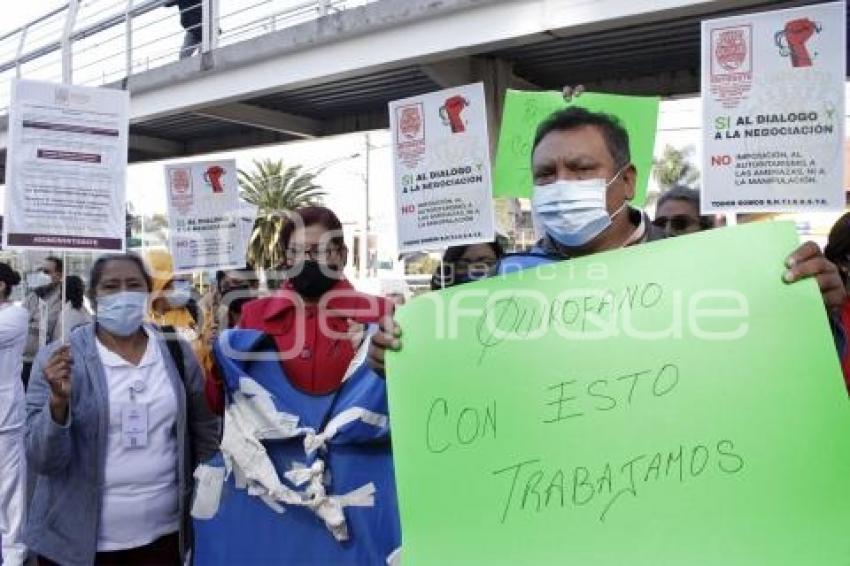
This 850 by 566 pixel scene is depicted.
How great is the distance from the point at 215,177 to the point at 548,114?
328 centimetres

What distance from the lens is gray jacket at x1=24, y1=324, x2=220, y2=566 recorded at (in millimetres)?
2473

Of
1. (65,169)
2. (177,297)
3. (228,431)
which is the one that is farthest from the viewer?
(177,297)

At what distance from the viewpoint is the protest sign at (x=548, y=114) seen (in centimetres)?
289

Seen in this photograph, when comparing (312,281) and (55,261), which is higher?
(55,261)

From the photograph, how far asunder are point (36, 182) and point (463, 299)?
2.10 metres

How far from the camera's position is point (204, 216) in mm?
5637

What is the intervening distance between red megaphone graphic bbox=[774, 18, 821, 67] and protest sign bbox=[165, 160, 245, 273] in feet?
12.4

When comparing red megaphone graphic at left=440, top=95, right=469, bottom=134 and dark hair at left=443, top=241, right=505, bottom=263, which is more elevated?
red megaphone graphic at left=440, top=95, right=469, bottom=134

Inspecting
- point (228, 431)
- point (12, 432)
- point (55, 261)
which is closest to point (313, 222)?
point (228, 431)

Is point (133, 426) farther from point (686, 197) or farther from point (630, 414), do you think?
point (686, 197)

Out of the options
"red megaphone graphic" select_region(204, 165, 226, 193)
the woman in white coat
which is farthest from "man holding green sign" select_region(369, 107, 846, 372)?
"red megaphone graphic" select_region(204, 165, 226, 193)

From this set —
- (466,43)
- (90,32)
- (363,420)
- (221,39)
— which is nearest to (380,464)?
(363,420)

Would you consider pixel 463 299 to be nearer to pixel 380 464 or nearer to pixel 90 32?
pixel 380 464

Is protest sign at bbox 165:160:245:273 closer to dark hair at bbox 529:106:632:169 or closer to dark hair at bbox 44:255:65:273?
dark hair at bbox 44:255:65:273
